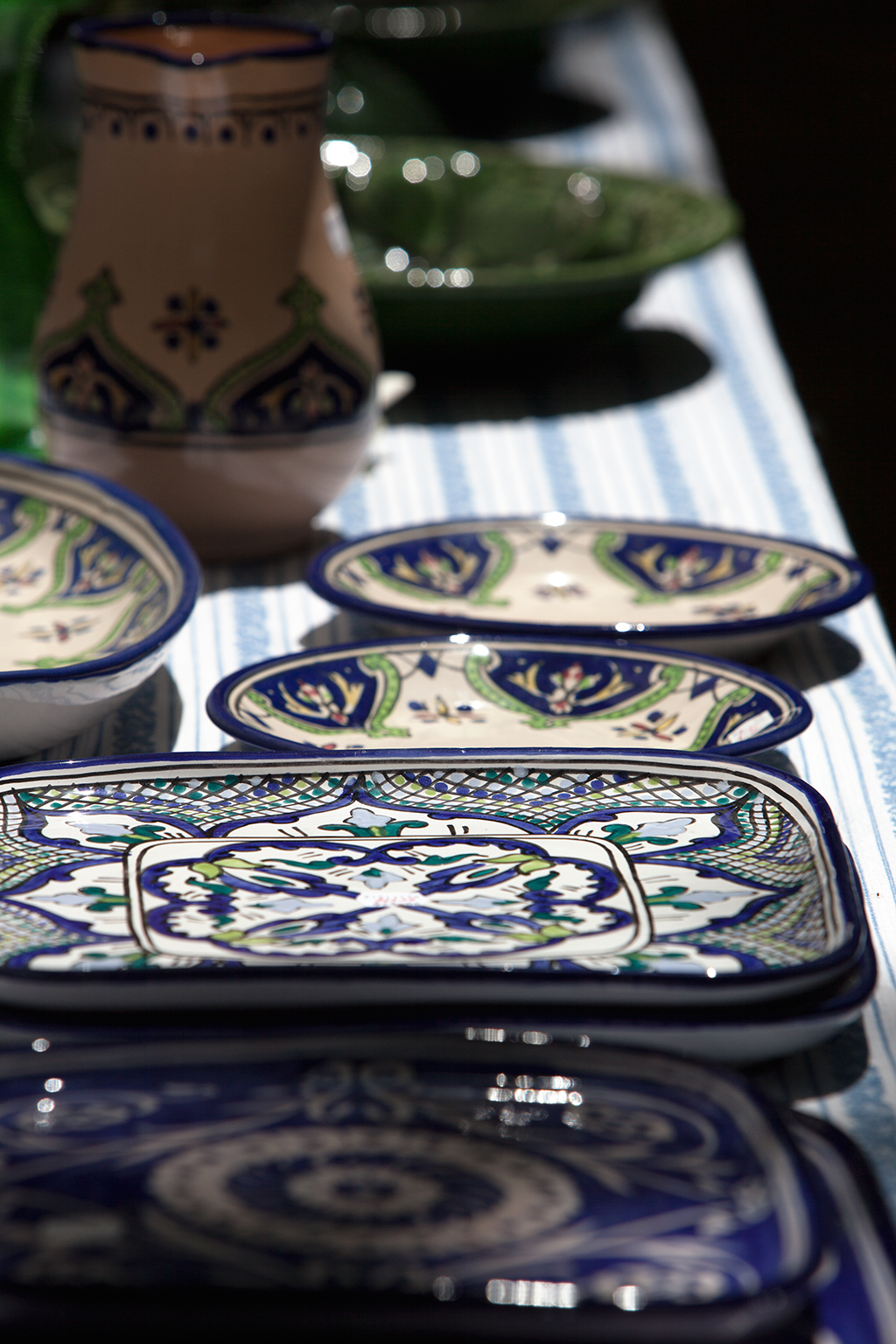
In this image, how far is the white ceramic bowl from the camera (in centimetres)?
45

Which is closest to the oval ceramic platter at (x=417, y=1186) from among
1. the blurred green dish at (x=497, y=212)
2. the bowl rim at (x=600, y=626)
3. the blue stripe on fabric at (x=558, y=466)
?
the bowl rim at (x=600, y=626)

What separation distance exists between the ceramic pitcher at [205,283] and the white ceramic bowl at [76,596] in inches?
1.5

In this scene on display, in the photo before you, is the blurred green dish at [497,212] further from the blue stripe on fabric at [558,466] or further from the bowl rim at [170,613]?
the bowl rim at [170,613]

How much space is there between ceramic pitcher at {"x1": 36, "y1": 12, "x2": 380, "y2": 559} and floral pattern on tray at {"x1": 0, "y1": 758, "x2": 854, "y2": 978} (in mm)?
242

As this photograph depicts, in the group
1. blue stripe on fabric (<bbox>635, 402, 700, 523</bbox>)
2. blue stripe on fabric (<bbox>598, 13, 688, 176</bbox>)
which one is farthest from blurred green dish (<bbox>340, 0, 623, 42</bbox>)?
blue stripe on fabric (<bbox>635, 402, 700, 523</bbox>)

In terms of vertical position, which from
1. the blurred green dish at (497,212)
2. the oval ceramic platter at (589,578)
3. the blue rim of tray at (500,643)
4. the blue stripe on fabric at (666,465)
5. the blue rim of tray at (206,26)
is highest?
the blurred green dish at (497,212)

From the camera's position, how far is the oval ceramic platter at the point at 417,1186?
0.24 metres

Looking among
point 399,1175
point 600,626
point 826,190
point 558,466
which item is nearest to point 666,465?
point 558,466

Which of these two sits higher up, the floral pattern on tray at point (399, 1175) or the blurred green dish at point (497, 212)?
the blurred green dish at point (497, 212)

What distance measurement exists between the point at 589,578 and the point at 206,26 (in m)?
0.27

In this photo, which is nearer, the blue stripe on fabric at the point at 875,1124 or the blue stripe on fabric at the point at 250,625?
the blue stripe on fabric at the point at 875,1124

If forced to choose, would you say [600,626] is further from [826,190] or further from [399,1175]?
[826,190]

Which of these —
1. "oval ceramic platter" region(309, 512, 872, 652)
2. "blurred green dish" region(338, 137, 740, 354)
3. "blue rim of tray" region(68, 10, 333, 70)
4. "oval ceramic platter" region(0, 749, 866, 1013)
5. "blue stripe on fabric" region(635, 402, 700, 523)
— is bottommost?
"oval ceramic platter" region(0, 749, 866, 1013)

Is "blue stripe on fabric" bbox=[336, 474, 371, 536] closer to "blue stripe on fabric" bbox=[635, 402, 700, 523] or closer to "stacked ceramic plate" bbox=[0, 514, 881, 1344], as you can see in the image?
"blue stripe on fabric" bbox=[635, 402, 700, 523]
